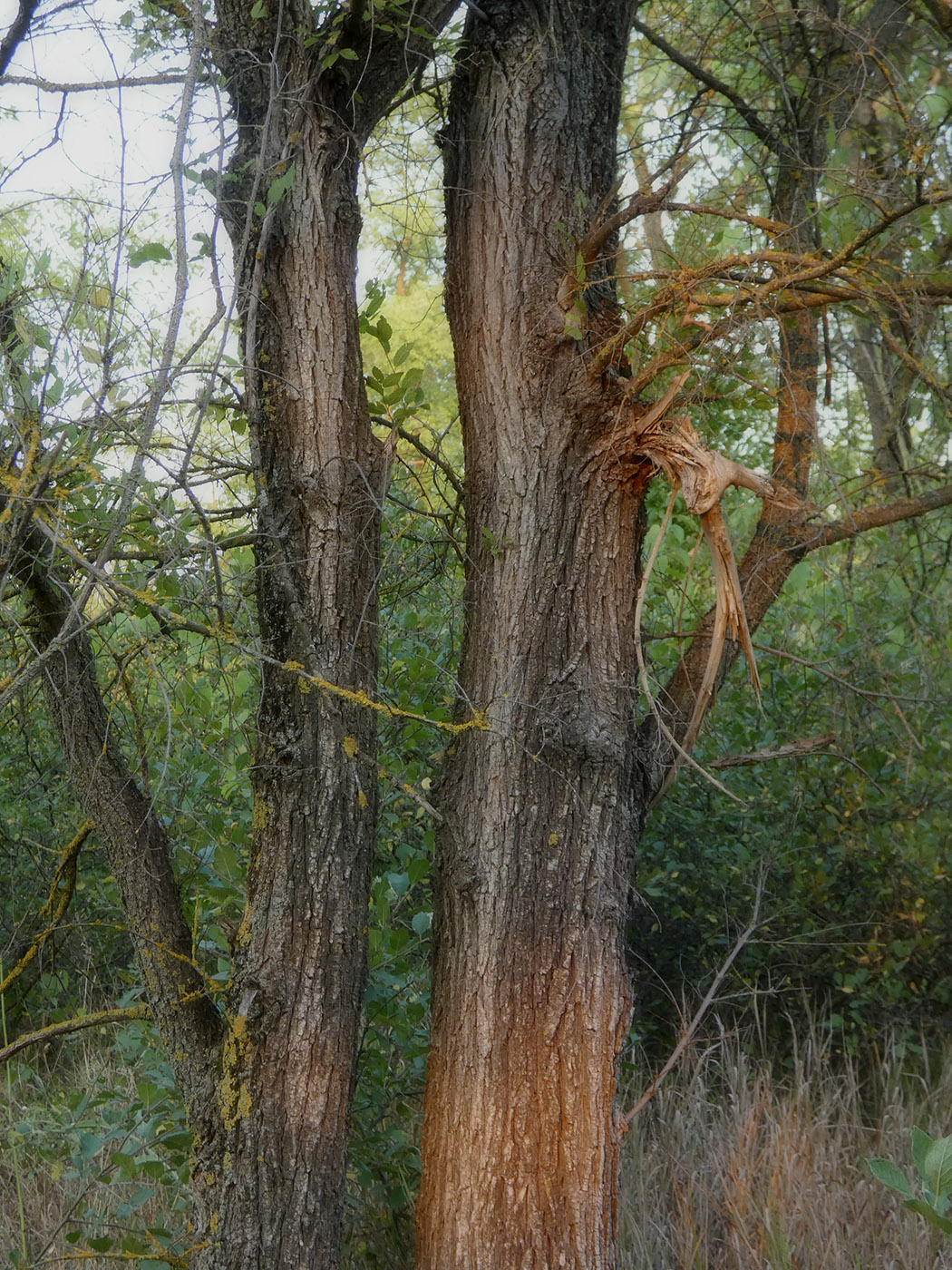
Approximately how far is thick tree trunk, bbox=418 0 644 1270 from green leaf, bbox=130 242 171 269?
2.95 ft

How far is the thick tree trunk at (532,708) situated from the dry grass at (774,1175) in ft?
3.24

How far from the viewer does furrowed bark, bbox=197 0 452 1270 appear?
7.62 feet

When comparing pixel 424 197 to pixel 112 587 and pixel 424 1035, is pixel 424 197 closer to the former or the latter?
pixel 112 587

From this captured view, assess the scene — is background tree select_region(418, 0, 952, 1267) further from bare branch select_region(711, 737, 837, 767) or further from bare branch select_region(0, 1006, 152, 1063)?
bare branch select_region(0, 1006, 152, 1063)

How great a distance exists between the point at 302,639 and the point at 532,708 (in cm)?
56

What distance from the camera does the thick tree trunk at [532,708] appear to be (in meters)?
2.40

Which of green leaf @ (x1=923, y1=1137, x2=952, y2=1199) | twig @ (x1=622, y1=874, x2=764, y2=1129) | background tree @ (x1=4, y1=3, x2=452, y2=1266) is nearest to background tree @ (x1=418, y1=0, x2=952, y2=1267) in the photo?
twig @ (x1=622, y1=874, x2=764, y2=1129)

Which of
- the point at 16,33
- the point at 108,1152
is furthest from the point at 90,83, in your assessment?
the point at 108,1152

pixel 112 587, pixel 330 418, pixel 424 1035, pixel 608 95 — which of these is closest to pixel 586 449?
pixel 330 418

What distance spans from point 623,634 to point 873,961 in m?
2.60

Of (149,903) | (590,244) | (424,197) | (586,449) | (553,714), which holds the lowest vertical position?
(149,903)

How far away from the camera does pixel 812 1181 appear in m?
3.41

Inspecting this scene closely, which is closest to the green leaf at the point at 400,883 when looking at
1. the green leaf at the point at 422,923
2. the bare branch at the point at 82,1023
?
the green leaf at the point at 422,923

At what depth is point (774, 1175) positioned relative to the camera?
3289mm
